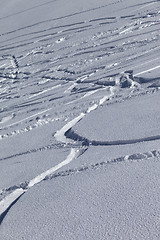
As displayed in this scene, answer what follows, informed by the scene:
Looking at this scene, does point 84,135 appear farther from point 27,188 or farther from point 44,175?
point 27,188

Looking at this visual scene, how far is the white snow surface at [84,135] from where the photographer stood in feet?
4.84

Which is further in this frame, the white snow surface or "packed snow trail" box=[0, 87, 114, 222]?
"packed snow trail" box=[0, 87, 114, 222]

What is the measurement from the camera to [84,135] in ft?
7.11

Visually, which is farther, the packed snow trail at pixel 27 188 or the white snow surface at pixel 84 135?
the packed snow trail at pixel 27 188

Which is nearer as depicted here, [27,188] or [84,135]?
[27,188]

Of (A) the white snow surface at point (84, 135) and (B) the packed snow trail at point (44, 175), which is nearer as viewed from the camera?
(A) the white snow surface at point (84, 135)

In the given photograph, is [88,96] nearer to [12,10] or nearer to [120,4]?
[120,4]

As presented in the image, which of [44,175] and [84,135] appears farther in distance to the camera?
[84,135]

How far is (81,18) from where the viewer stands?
5570 millimetres

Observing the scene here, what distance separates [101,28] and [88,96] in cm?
211

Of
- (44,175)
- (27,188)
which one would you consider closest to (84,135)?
(44,175)

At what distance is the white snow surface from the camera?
148cm

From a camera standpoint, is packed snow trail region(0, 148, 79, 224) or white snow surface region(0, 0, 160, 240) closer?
white snow surface region(0, 0, 160, 240)

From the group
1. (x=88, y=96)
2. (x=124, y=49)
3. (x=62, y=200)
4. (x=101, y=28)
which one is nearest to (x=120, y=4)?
(x=101, y=28)
